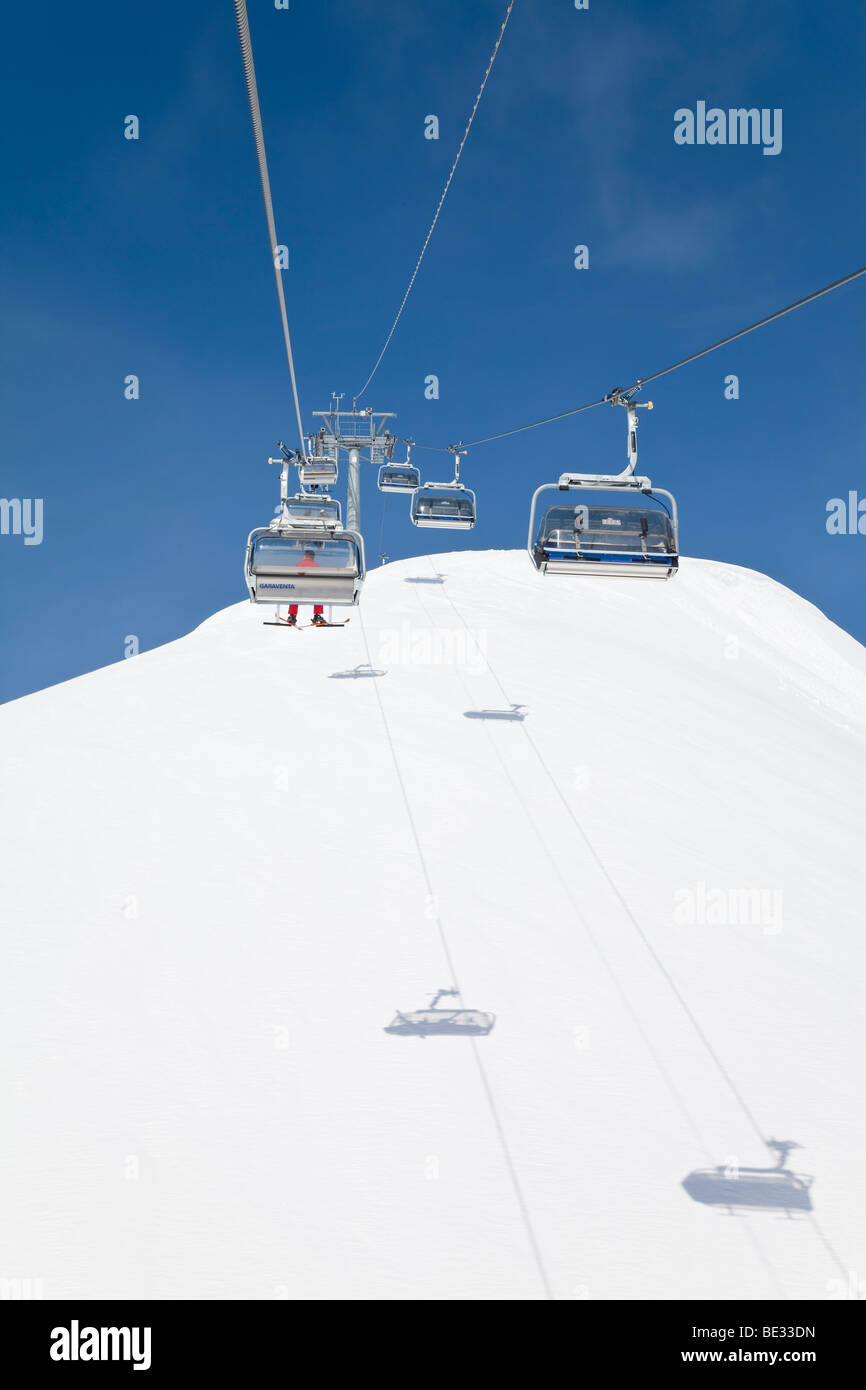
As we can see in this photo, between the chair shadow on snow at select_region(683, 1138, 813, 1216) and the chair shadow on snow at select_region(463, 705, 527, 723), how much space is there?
446 inches

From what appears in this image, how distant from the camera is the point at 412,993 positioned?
8.95 m

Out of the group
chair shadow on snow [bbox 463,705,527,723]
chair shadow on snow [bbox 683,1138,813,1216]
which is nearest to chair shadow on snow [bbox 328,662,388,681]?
chair shadow on snow [bbox 463,705,527,723]

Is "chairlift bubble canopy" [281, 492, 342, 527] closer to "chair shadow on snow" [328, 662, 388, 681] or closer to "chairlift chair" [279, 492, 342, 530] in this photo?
"chairlift chair" [279, 492, 342, 530]

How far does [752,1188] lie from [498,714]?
1193cm

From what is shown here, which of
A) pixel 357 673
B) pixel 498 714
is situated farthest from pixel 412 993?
pixel 357 673

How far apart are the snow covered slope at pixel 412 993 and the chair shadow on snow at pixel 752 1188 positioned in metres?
0.10

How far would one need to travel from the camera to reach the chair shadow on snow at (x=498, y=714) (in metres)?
17.7

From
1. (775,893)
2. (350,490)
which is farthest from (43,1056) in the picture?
(350,490)

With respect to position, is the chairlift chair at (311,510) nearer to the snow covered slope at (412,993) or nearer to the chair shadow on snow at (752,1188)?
the snow covered slope at (412,993)

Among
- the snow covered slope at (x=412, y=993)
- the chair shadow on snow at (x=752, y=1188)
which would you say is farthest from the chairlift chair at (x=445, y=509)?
the chair shadow on snow at (x=752, y=1188)

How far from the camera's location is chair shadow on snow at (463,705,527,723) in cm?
1767

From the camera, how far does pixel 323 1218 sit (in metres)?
6.22

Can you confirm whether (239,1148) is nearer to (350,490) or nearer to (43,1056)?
(43,1056)
